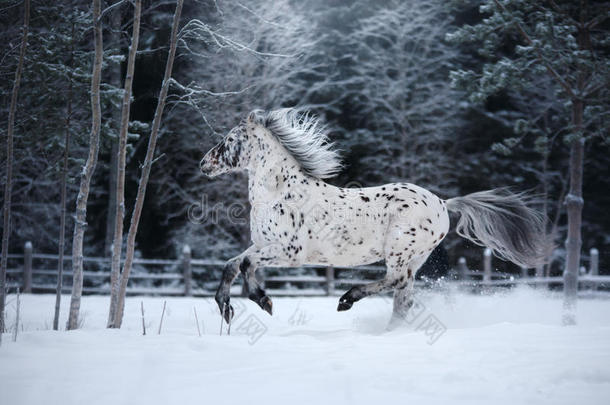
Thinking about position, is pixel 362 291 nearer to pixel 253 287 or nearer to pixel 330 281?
pixel 253 287

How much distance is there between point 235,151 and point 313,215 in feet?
3.56

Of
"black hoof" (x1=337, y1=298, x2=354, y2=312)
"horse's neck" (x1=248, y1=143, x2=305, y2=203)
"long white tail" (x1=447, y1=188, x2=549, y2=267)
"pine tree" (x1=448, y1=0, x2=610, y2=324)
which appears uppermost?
"pine tree" (x1=448, y1=0, x2=610, y2=324)

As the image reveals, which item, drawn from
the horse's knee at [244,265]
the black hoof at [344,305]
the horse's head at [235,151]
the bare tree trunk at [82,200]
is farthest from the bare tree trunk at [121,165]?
the black hoof at [344,305]

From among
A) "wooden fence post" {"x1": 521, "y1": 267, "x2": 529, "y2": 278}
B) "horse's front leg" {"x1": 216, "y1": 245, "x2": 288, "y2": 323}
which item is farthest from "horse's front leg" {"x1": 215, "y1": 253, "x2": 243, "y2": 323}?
"wooden fence post" {"x1": 521, "y1": 267, "x2": 529, "y2": 278}

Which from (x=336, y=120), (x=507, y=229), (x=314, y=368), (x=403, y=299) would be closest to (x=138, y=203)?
(x=403, y=299)

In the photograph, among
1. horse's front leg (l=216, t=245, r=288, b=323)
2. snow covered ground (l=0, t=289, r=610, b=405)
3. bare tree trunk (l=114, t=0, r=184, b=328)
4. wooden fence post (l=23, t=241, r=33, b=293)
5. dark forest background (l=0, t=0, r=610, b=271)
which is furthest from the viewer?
wooden fence post (l=23, t=241, r=33, b=293)

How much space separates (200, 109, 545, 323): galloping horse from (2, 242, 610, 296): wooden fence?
8.46 meters

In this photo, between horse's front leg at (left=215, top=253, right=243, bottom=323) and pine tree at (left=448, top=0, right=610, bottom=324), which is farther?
pine tree at (left=448, top=0, right=610, bottom=324)

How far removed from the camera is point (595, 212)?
1803cm

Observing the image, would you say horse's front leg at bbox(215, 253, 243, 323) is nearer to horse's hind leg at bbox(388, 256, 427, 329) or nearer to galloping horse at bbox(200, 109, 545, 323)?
galloping horse at bbox(200, 109, 545, 323)

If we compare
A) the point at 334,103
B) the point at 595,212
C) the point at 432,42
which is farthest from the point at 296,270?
the point at 595,212

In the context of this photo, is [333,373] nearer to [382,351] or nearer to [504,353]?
[382,351]

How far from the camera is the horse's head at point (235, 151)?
5672mm

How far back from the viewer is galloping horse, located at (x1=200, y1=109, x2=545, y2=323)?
5.29 meters
